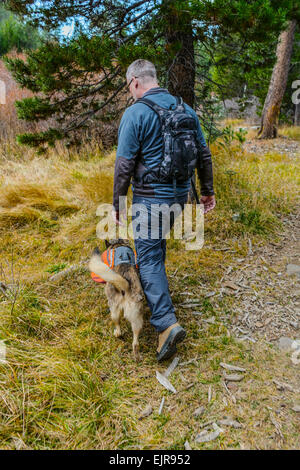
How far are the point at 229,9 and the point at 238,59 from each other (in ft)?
5.36

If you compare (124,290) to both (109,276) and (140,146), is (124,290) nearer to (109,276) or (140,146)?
(109,276)

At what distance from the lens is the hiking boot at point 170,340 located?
208cm

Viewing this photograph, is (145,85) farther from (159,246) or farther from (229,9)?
(159,246)

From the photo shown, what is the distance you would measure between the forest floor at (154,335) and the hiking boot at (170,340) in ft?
0.44

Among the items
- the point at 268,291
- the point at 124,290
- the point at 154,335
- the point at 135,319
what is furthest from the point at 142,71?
the point at 268,291

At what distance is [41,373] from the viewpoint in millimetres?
1885

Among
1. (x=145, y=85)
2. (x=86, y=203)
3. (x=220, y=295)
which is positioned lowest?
(x=220, y=295)

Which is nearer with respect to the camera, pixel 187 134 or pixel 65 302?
pixel 187 134

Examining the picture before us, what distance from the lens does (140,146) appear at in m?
2.04

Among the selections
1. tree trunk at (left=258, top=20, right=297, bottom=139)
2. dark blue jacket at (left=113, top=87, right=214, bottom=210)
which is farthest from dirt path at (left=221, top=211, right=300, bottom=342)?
tree trunk at (left=258, top=20, right=297, bottom=139)

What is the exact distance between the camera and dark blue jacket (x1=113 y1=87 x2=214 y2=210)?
1985mm
